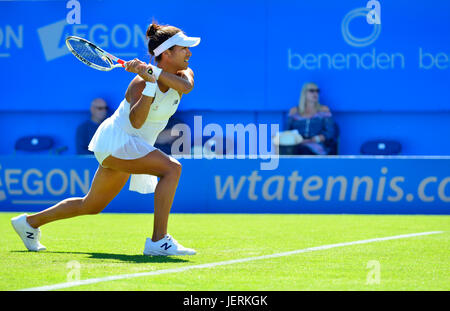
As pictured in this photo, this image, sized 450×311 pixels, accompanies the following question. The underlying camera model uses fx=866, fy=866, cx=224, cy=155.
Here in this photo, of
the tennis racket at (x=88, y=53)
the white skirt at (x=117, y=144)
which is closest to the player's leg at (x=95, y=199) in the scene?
the white skirt at (x=117, y=144)

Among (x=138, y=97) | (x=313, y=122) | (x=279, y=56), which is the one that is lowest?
(x=138, y=97)

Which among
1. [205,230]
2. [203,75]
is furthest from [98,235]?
[203,75]

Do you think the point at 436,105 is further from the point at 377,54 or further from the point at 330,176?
the point at 330,176

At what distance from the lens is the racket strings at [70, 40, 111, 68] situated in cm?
689

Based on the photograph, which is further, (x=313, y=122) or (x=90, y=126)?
(x=90, y=126)

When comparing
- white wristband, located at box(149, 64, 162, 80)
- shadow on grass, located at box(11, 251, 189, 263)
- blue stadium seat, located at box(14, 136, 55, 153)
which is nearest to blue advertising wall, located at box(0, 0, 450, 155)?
blue stadium seat, located at box(14, 136, 55, 153)

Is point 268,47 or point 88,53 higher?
point 268,47

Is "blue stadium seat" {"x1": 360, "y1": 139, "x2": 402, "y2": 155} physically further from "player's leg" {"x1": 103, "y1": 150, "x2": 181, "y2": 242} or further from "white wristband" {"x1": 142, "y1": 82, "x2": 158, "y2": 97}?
"white wristband" {"x1": 142, "y1": 82, "x2": 158, "y2": 97}

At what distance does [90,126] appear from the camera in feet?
44.4

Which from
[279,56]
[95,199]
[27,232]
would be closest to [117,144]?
[95,199]

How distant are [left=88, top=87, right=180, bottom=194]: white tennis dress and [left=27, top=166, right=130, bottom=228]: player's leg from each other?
184 millimetres

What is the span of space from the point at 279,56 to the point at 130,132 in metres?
8.23

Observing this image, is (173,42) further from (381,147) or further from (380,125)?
(380,125)
